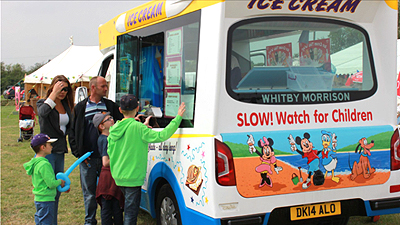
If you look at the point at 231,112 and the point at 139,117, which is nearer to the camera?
the point at 231,112

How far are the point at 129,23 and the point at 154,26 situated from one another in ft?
2.30

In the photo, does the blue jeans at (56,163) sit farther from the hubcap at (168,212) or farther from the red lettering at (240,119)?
the red lettering at (240,119)

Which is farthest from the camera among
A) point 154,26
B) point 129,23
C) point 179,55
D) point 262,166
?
point 129,23

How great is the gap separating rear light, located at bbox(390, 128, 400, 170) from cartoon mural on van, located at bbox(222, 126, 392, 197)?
55mm

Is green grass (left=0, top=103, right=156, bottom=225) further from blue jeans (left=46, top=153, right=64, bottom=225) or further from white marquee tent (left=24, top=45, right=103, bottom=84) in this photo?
white marquee tent (left=24, top=45, right=103, bottom=84)

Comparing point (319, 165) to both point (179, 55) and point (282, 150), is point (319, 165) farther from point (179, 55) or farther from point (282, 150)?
point (179, 55)

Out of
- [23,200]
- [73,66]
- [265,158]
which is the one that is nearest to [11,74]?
[73,66]

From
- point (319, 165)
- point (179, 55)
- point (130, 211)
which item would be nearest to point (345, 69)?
point (319, 165)

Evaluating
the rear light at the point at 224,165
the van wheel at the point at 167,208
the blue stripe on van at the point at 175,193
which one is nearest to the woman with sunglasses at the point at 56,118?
the blue stripe on van at the point at 175,193

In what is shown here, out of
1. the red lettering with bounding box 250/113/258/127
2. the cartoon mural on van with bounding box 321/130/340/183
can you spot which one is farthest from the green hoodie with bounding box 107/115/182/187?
the cartoon mural on van with bounding box 321/130/340/183

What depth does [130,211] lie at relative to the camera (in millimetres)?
4348

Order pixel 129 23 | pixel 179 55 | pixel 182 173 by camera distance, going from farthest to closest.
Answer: pixel 129 23, pixel 179 55, pixel 182 173

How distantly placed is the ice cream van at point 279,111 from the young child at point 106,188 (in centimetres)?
56

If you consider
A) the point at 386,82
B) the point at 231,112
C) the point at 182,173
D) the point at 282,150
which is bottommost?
the point at 182,173
